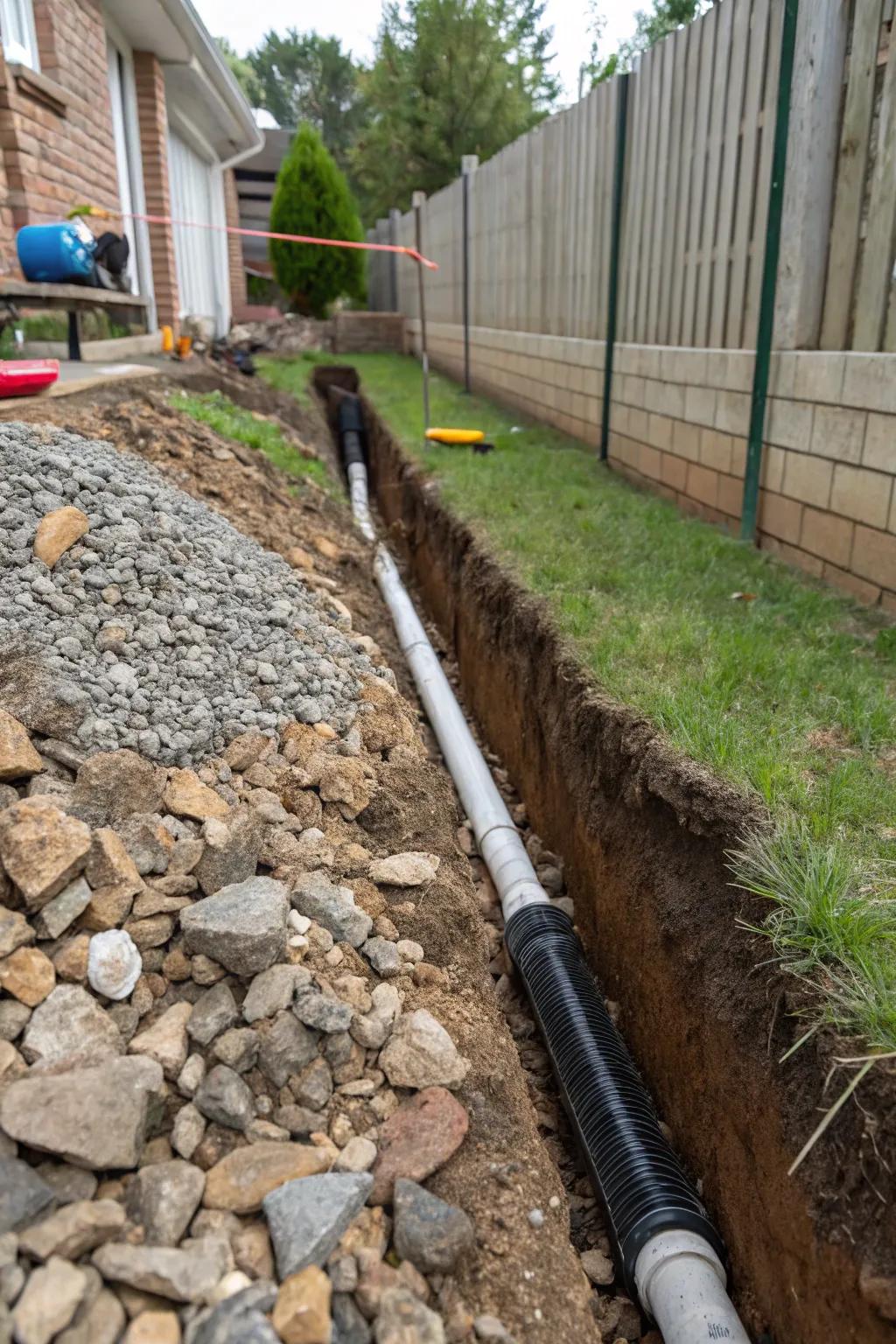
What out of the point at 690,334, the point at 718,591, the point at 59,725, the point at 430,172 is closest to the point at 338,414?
the point at 690,334

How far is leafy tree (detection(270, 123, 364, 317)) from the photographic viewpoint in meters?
16.8

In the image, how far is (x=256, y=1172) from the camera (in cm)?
152

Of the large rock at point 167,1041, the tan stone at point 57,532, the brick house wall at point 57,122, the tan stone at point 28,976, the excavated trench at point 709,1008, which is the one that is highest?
the brick house wall at point 57,122

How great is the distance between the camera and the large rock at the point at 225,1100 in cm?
162

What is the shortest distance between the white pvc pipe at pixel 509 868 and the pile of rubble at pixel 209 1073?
1.84 ft

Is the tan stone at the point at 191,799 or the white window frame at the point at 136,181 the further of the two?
the white window frame at the point at 136,181

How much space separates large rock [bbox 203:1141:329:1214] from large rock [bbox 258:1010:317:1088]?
0.49 feet

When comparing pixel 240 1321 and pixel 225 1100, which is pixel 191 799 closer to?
pixel 225 1100

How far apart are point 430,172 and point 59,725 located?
24.0m

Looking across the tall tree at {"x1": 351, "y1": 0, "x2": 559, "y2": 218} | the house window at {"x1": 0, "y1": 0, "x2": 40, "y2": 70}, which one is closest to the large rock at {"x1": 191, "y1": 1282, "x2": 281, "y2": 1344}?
the house window at {"x1": 0, "y1": 0, "x2": 40, "y2": 70}

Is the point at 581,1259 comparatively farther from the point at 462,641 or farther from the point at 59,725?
the point at 462,641

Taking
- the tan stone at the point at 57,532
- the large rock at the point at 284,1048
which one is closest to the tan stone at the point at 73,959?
the large rock at the point at 284,1048

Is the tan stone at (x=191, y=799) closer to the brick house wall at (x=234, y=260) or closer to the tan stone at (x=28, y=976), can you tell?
the tan stone at (x=28, y=976)

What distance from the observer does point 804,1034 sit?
177 centimetres
